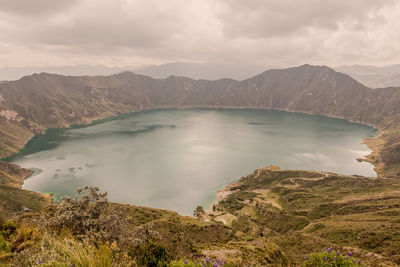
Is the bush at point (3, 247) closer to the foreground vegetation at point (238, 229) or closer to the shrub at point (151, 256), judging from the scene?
the foreground vegetation at point (238, 229)

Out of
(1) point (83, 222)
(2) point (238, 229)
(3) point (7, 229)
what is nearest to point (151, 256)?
(1) point (83, 222)

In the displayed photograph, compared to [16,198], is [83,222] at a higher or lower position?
higher

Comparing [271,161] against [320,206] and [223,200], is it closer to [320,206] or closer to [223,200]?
[223,200]

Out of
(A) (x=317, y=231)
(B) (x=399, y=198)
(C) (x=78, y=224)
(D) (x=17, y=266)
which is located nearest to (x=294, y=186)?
(B) (x=399, y=198)

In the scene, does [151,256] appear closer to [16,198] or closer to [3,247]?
[3,247]

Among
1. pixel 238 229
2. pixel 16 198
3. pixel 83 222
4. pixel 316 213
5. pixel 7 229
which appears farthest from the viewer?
pixel 16 198

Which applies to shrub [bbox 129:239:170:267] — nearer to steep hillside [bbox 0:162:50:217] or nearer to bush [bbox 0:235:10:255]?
bush [bbox 0:235:10:255]

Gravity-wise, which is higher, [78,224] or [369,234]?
[78,224]

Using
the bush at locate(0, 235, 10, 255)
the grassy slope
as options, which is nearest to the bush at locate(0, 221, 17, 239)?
the bush at locate(0, 235, 10, 255)

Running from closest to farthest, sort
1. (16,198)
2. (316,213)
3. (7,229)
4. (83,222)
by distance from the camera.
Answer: (7,229)
(83,222)
(316,213)
(16,198)
